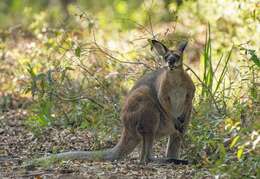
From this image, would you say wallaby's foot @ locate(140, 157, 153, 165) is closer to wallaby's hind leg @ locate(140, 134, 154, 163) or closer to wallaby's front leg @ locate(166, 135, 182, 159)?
wallaby's hind leg @ locate(140, 134, 154, 163)

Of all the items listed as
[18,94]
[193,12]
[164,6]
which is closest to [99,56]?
[18,94]

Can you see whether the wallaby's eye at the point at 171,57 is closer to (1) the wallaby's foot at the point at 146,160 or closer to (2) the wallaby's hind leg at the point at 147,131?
(2) the wallaby's hind leg at the point at 147,131

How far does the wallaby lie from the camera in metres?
6.74

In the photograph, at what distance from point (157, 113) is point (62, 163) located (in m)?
0.97

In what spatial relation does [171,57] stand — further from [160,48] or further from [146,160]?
[146,160]

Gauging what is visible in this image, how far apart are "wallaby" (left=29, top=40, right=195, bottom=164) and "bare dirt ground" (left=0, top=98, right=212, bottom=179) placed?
124 mm

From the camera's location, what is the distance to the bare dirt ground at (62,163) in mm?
6180

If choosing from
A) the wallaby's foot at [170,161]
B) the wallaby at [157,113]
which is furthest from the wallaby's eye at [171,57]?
the wallaby's foot at [170,161]

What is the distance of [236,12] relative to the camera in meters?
10.2

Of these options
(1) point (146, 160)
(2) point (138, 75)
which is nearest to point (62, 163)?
(1) point (146, 160)

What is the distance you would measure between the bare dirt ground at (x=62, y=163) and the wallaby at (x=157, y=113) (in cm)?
12

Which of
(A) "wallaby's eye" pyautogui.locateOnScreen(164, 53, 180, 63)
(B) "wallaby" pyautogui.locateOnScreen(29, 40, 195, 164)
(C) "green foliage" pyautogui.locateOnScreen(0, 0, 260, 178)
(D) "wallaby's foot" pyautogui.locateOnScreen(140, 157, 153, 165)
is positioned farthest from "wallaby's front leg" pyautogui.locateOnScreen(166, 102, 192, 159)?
(A) "wallaby's eye" pyautogui.locateOnScreen(164, 53, 180, 63)

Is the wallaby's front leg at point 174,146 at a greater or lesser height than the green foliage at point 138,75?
lesser

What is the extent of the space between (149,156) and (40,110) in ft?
7.33
